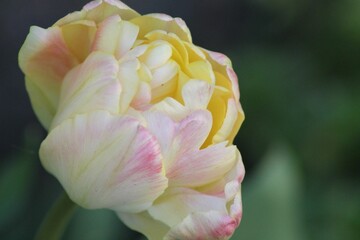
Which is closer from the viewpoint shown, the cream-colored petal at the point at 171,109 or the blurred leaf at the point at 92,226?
the cream-colored petal at the point at 171,109

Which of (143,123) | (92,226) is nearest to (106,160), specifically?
(143,123)

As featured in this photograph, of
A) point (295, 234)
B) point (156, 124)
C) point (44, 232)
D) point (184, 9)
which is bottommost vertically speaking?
point (184, 9)

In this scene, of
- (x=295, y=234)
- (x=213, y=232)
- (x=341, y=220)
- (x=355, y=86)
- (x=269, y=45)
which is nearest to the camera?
(x=213, y=232)

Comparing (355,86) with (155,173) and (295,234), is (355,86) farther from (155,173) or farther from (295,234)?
(155,173)

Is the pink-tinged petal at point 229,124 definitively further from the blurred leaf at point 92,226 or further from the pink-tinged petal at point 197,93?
the blurred leaf at point 92,226

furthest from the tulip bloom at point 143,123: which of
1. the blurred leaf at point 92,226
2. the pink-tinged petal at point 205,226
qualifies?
the blurred leaf at point 92,226

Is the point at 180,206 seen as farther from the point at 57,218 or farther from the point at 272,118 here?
the point at 272,118

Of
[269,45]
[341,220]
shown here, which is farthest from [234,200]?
[269,45]
